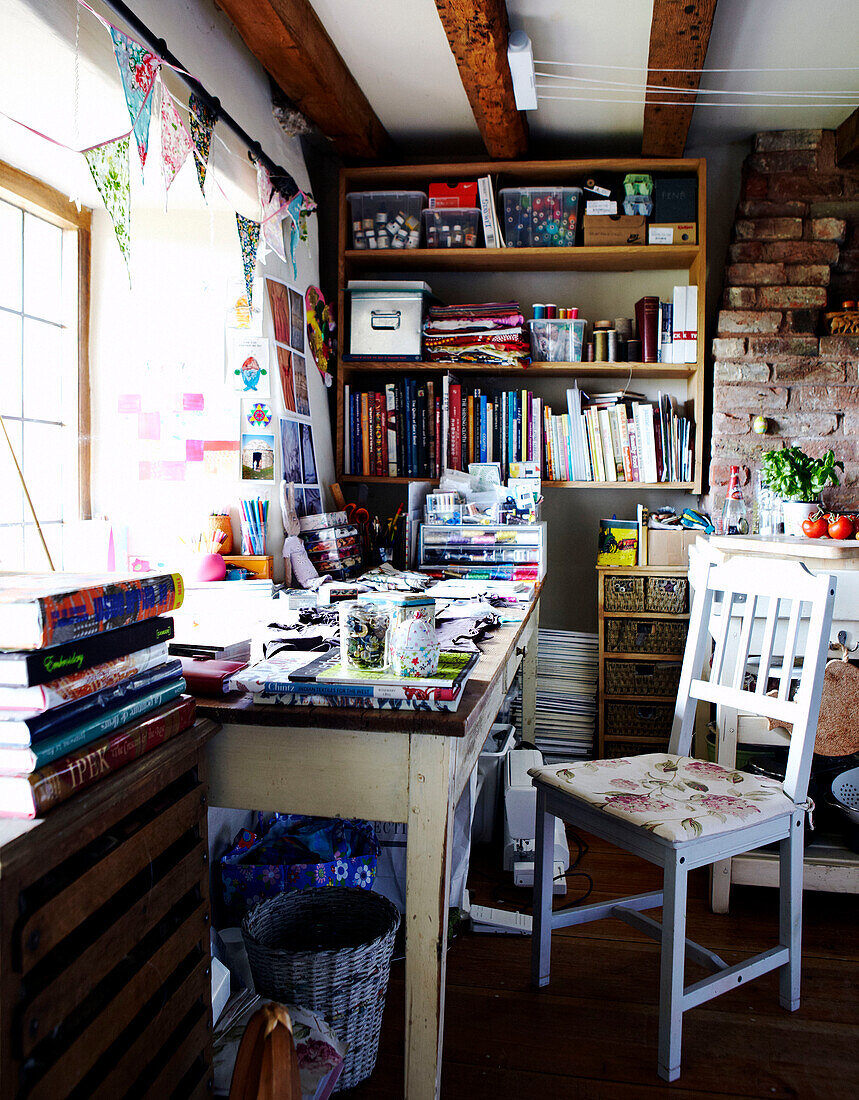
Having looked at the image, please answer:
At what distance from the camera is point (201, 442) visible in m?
2.46

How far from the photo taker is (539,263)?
3133 millimetres

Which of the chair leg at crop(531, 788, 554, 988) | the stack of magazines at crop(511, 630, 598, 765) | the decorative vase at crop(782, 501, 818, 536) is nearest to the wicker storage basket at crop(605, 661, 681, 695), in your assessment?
the stack of magazines at crop(511, 630, 598, 765)

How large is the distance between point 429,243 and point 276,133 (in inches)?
27.4

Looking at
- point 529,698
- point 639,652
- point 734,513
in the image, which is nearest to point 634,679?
point 639,652

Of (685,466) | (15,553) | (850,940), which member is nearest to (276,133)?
(15,553)

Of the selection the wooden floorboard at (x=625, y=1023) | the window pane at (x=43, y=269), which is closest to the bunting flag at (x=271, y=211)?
the window pane at (x=43, y=269)

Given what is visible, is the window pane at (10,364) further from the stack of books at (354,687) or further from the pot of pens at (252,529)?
the stack of books at (354,687)

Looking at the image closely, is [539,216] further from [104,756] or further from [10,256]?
[104,756]

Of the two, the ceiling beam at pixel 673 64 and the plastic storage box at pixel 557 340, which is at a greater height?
the ceiling beam at pixel 673 64

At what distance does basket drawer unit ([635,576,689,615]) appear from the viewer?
2916mm

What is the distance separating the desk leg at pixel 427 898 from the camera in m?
1.19

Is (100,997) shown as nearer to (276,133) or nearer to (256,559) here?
(256,559)

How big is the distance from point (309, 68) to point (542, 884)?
7.56 ft

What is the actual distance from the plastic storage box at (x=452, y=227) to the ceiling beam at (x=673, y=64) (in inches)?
26.5
